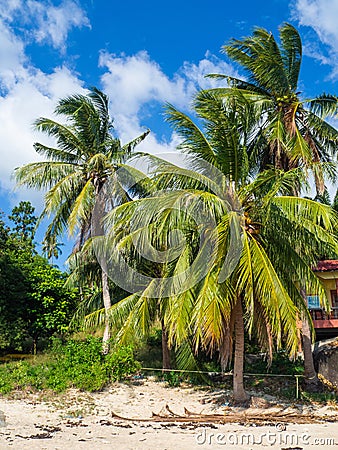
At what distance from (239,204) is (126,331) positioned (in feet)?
14.9

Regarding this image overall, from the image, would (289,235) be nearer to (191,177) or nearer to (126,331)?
(191,177)

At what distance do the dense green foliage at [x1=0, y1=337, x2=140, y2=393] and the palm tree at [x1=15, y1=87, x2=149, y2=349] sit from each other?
4.96 ft

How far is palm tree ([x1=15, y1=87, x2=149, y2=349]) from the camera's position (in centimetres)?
1538

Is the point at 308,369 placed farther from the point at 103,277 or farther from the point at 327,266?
the point at 103,277

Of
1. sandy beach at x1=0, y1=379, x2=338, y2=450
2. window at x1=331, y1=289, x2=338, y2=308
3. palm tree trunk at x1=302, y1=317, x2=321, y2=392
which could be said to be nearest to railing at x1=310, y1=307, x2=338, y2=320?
window at x1=331, y1=289, x2=338, y2=308

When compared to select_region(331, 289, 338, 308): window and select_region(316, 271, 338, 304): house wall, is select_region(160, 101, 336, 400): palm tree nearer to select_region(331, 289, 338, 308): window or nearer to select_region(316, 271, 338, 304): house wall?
select_region(316, 271, 338, 304): house wall

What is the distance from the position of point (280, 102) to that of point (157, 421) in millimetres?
10433

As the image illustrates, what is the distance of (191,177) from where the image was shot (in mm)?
10898

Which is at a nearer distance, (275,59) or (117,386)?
(117,386)

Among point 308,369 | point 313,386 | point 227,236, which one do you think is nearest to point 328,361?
point 308,369

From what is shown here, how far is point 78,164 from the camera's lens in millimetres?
16375

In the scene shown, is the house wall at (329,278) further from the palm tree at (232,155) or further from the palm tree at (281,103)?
the palm tree at (232,155)

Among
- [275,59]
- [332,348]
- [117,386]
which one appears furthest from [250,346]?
[275,59]

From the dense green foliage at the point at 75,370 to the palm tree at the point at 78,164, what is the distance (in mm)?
1511
